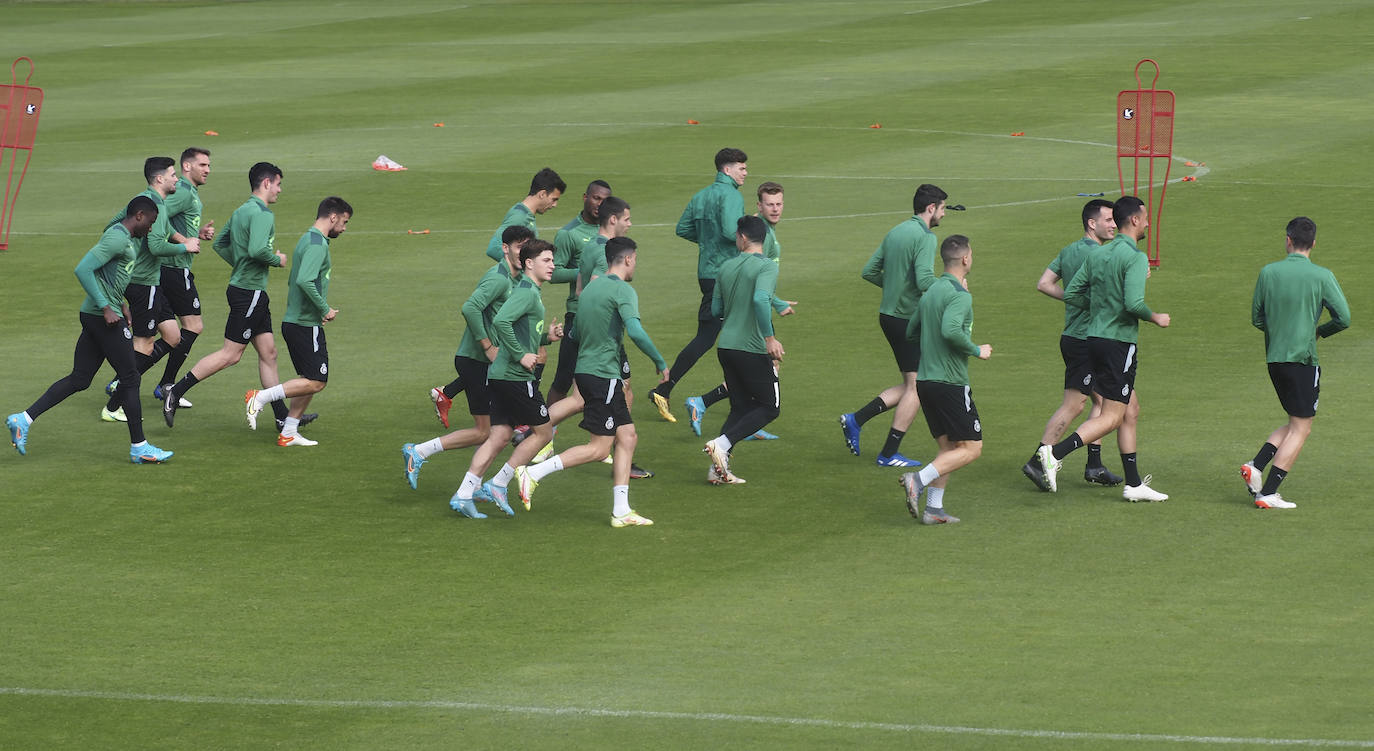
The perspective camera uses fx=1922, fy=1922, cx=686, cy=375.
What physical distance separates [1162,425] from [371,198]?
15.1 m

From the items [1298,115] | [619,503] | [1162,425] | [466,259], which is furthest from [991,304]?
[1298,115]

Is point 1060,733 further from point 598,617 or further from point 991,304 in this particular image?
point 991,304

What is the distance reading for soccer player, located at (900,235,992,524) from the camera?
13.2 meters

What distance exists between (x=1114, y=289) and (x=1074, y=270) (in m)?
0.92

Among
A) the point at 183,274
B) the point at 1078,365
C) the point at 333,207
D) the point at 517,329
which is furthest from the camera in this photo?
the point at 183,274

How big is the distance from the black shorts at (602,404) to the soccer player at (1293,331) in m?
4.46

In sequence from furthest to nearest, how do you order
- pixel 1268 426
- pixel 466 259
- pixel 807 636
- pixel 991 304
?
pixel 466 259 → pixel 991 304 → pixel 1268 426 → pixel 807 636

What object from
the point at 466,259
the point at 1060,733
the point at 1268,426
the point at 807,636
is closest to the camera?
the point at 1060,733

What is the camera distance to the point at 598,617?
1139cm

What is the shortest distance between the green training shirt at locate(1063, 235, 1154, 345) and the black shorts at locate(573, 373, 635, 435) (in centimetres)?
353

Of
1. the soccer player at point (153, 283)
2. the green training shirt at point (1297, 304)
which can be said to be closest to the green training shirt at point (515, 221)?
the soccer player at point (153, 283)

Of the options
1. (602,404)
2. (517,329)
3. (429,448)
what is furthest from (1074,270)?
(429,448)

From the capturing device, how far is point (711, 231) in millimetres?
16719

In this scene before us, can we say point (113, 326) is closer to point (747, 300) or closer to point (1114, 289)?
point (747, 300)
